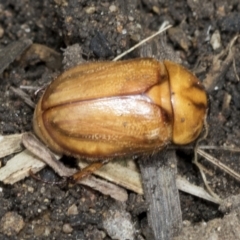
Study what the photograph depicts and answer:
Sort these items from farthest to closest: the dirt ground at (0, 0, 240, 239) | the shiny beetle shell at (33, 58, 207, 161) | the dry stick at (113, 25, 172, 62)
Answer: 1. the dry stick at (113, 25, 172, 62)
2. the dirt ground at (0, 0, 240, 239)
3. the shiny beetle shell at (33, 58, 207, 161)

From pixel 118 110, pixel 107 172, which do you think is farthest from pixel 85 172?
pixel 118 110

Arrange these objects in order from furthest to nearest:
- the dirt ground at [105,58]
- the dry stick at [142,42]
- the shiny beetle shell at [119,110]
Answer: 1. the dry stick at [142,42]
2. the dirt ground at [105,58]
3. the shiny beetle shell at [119,110]

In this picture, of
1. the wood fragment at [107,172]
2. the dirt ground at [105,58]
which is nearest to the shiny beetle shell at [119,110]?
the wood fragment at [107,172]

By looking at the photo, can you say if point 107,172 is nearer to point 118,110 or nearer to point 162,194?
point 162,194

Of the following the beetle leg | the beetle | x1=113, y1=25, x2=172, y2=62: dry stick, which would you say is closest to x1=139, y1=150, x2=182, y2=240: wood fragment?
the beetle

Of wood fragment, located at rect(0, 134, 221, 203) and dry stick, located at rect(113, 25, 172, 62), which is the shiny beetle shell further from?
dry stick, located at rect(113, 25, 172, 62)

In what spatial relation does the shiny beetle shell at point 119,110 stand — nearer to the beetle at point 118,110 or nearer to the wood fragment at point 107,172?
the beetle at point 118,110

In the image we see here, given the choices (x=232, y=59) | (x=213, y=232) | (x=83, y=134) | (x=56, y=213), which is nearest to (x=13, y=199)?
(x=56, y=213)
